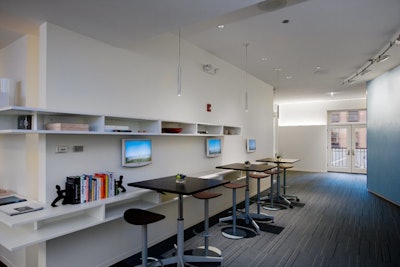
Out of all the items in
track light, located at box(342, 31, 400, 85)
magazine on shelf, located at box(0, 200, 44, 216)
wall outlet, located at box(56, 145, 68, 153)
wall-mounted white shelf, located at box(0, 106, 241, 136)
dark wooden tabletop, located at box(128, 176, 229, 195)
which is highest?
track light, located at box(342, 31, 400, 85)

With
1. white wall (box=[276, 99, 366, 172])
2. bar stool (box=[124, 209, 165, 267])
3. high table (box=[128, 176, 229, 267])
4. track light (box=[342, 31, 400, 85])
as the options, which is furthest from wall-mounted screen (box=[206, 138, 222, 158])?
white wall (box=[276, 99, 366, 172])

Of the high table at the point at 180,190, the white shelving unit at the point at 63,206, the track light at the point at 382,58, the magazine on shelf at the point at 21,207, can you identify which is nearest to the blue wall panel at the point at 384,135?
the track light at the point at 382,58

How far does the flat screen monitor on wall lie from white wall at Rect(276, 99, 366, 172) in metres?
9.39

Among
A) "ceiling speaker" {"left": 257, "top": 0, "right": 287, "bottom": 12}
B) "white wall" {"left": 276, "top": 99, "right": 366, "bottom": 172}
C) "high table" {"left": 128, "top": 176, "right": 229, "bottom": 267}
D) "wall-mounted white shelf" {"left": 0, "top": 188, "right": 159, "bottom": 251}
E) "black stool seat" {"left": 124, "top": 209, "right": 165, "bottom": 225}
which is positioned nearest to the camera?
"wall-mounted white shelf" {"left": 0, "top": 188, "right": 159, "bottom": 251}

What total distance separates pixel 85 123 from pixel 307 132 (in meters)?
10.8

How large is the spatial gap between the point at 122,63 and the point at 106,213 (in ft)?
6.23

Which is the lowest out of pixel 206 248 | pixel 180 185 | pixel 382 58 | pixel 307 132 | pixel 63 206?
pixel 206 248

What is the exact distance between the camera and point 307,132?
11.6m

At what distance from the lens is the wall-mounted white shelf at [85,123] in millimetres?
2308

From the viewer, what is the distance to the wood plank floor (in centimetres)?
318

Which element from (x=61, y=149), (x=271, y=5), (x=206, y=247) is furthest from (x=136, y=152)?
(x=271, y=5)

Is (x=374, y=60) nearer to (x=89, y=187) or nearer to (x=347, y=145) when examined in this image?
(x=89, y=187)

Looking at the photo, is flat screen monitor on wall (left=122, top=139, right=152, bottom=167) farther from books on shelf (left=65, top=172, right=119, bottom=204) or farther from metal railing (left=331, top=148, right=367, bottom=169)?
metal railing (left=331, top=148, right=367, bottom=169)

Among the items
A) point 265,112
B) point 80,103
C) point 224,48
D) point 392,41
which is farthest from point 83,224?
point 265,112
